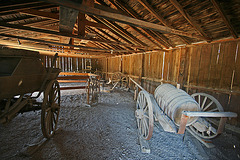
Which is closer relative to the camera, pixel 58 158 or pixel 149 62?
pixel 58 158

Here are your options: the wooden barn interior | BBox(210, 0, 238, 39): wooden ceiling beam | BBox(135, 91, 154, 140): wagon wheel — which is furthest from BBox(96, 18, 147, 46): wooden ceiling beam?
BBox(135, 91, 154, 140): wagon wheel

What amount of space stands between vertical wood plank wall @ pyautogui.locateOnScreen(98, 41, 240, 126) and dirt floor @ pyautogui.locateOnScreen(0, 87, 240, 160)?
4.83 ft

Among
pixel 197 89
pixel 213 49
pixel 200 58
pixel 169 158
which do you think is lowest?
pixel 169 158

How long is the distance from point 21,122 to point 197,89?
678 centimetres

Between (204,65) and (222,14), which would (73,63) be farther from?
(222,14)

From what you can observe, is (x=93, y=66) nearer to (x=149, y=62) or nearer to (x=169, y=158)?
(x=149, y=62)

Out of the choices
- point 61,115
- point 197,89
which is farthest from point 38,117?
point 197,89

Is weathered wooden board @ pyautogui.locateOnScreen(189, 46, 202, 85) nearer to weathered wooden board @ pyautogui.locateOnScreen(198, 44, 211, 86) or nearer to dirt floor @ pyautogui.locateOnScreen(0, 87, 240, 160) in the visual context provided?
weathered wooden board @ pyautogui.locateOnScreen(198, 44, 211, 86)

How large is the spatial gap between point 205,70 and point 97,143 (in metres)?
4.76

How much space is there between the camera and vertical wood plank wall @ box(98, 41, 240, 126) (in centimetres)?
339

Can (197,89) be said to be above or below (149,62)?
below

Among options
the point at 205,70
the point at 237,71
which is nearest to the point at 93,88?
the point at 205,70

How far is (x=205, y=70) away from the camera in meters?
4.04

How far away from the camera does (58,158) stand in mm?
2037
